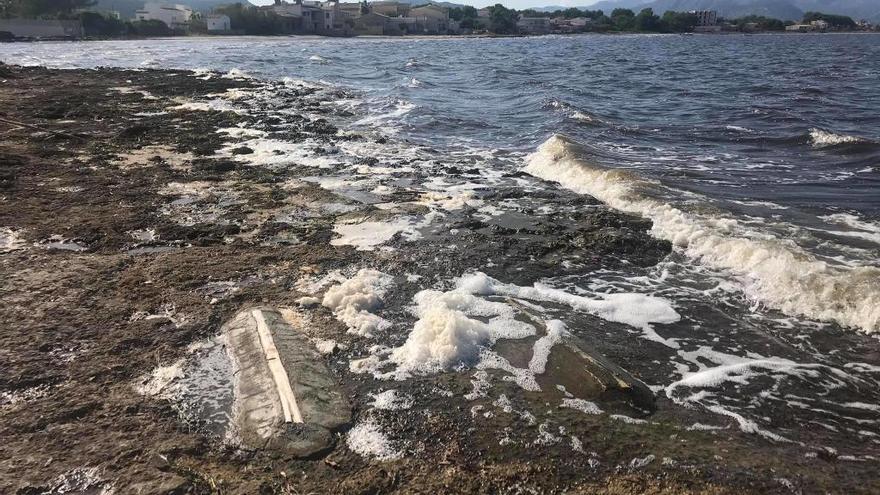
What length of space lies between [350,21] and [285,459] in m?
135

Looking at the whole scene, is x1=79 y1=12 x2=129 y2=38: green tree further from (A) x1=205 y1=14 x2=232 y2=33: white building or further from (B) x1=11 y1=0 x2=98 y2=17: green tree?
(A) x1=205 y1=14 x2=232 y2=33: white building

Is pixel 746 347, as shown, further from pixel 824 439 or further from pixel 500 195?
pixel 500 195

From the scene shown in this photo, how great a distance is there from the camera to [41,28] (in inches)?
3174

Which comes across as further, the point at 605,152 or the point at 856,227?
the point at 605,152

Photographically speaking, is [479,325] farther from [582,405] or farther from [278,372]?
[278,372]

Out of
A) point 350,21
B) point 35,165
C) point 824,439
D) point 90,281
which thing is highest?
point 350,21

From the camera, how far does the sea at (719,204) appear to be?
4.72 meters

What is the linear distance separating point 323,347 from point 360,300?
34.3 inches

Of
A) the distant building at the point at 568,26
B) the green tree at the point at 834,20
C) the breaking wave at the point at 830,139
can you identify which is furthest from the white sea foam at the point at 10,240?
the green tree at the point at 834,20

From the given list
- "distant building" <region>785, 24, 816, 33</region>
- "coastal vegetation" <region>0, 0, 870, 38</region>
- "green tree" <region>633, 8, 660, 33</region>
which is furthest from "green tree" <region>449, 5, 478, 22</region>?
"distant building" <region>785, 24, 816, 33</region>

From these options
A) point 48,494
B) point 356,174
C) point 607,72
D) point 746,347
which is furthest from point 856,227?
point 607,72

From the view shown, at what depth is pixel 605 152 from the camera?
A: 13938 mm

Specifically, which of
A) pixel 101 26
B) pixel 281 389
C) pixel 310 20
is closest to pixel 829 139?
pixel 281 389

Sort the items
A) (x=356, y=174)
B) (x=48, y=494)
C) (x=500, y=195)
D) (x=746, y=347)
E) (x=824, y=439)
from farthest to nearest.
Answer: (x=356, y=174), (x=500, y=195), (x=746, y=347), (x=824, y=439), (x=48, y=494)
